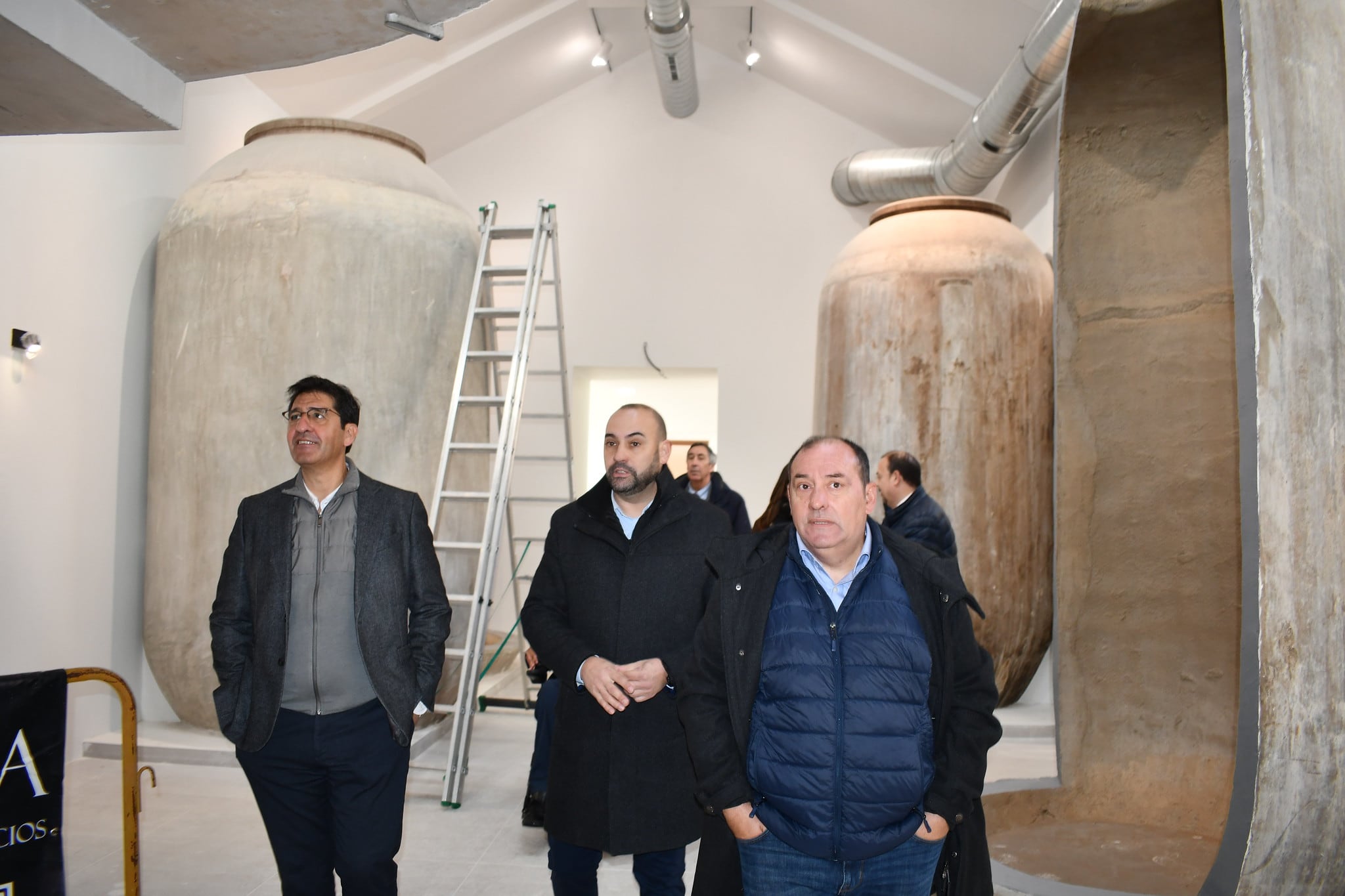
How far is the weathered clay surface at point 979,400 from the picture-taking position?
6.28m

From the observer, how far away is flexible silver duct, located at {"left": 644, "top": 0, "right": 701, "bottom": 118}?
7.93 metres

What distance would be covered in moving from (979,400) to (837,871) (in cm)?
470

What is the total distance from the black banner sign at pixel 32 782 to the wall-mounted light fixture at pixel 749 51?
8.45 metres

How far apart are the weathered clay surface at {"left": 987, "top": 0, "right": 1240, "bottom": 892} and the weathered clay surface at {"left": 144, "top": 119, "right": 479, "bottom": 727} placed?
139 inches

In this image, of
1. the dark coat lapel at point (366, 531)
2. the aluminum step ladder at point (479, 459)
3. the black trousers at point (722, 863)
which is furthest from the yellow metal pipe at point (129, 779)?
the aluminum step ladder at point (479, 459)

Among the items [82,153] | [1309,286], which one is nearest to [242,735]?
[1309,286]

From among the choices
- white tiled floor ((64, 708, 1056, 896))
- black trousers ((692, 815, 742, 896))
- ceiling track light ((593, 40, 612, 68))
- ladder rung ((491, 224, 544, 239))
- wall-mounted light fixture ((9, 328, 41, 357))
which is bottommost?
white tiled floor ((64, 708, 1056, 896))

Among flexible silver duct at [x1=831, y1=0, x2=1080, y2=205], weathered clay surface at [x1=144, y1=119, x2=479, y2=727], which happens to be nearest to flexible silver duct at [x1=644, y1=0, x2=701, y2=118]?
flexible silver duct at [x1=831, y1=0, x2=1080, y2=205]

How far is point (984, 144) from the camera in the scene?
24.7ft

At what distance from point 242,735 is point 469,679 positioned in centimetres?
224

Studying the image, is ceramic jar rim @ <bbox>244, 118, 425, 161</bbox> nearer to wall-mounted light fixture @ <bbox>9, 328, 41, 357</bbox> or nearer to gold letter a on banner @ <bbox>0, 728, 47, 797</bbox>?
wall-mounted light fixture @ <bbox>9, 328, 41, 357</bbox>

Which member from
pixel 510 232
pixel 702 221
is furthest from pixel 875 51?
pixel 510 232

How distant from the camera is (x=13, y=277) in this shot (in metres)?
4.78

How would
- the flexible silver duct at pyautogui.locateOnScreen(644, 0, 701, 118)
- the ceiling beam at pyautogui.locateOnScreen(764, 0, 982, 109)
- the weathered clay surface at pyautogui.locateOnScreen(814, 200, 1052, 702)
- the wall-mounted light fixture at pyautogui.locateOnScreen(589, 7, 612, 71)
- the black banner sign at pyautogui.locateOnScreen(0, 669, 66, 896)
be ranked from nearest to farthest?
the black banner sign at pyautogui.locateOnScreen(0, 669, 66, 896) → the weathered clay surface at pyautogui.locateOnScreen(814, 200, 1052, 702) → the flexible silver duct at pyautogui.locateOnScreen(644, 0, 701, 118) → the ceiling beam at pyautogui.locateOnScreen(764, 0, 982, 109) → the wall-mounted light fixture at pyautogui.locateOnScreen(589, 7, 612, 71)
